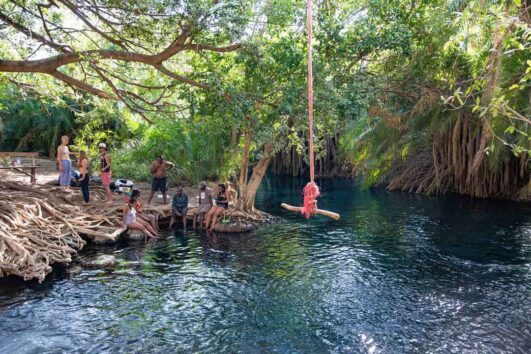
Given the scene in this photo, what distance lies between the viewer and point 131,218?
1366 cm

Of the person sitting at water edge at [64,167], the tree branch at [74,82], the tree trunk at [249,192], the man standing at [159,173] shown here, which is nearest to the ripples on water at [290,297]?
the tree trunk at [249,192]

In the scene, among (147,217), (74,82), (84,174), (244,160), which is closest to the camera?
(74,82)

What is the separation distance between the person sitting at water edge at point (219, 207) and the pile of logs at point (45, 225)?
2.67 meters

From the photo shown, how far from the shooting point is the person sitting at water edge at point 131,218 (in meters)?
13.6

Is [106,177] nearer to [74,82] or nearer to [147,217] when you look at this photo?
[147,217]

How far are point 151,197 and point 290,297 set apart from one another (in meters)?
8.03

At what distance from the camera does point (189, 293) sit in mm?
9352

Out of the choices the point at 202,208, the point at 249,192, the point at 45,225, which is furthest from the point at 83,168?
the point at 249,192

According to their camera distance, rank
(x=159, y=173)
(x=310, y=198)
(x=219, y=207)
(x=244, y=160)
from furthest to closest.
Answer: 1. (x=244, y=160)
2. (x=159, y=173)
3. (x=219, y=207)
4. (x=310, y=198)

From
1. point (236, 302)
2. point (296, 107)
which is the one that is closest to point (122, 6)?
point (296, 107)

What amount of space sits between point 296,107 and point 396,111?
18.5ft

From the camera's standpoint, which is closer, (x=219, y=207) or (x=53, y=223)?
(x=53, y=223)

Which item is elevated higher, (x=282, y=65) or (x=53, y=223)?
(x=282, y=65)

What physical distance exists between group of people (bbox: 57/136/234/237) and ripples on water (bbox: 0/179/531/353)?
1067mm
